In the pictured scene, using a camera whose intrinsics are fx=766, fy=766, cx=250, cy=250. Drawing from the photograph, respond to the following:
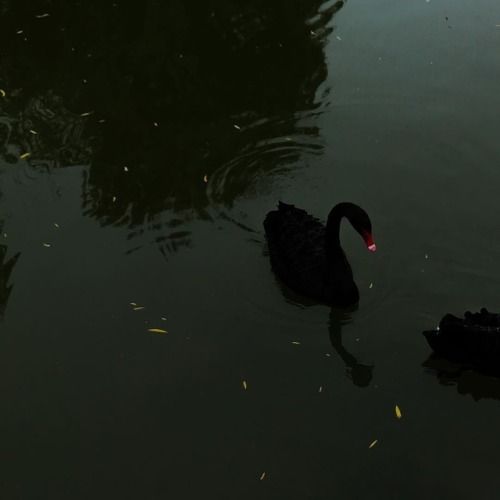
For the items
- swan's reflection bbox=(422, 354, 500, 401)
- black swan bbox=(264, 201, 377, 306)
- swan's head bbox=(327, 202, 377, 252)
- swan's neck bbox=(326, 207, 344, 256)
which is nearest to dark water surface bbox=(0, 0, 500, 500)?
swan's reflection bbox=(422, 354, 500, 401)

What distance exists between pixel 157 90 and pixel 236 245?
88.8 inches

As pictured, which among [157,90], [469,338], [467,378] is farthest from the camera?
[157,90]

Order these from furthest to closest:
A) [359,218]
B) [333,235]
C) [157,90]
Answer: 1. [157,90]
2. [333,235]
3. [359,218]

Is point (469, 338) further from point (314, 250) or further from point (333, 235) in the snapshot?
point (314, 250)

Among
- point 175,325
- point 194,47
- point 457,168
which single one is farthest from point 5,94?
point 457,168

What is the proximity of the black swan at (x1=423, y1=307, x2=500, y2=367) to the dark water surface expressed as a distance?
0.56 feet

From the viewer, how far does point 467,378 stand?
424cm

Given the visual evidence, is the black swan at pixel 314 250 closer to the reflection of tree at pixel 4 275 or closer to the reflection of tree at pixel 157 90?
the reflection of tree at pixel 157 90

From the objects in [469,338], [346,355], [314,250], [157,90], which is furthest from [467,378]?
[157,90]

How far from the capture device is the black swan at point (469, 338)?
403 centimetres

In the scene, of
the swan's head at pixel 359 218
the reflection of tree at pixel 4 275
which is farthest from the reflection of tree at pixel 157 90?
the swan's head at pixel 359 218

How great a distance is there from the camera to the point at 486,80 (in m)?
6.68

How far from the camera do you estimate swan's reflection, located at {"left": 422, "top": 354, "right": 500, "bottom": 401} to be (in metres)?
4.16

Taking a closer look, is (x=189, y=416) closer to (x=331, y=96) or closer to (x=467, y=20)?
(x=331, y=96)
